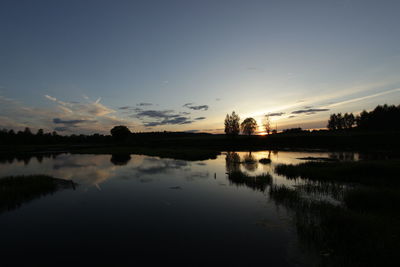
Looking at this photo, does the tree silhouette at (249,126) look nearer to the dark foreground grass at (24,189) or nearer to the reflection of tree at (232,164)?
the reflection of tree at (232,164)

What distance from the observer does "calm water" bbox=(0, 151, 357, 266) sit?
37.6 ft

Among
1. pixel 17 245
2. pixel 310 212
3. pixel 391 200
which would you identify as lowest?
pixel 17 245

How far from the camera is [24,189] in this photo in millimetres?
23688

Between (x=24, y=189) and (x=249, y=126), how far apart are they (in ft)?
514

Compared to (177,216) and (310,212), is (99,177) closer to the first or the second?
(177,216)

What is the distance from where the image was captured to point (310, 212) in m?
16.2

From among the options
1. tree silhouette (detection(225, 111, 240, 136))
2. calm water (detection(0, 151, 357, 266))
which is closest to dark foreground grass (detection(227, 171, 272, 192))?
calm water (detection(0, 151, 357, 266))

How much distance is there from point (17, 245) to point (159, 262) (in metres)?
10.1

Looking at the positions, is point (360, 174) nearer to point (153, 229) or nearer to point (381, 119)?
point (153, 229)

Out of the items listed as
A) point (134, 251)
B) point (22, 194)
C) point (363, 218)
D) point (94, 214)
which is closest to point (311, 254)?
point (363, 218)

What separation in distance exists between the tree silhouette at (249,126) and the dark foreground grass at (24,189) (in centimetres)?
15039

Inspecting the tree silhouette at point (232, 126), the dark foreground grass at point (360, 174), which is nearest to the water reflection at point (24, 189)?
the dark foreground grass at point (360, 174)

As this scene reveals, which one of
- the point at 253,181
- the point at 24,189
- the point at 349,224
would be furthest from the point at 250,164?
the point at 24,189

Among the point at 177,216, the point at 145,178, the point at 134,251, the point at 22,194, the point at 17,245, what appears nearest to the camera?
the point at 134,251
